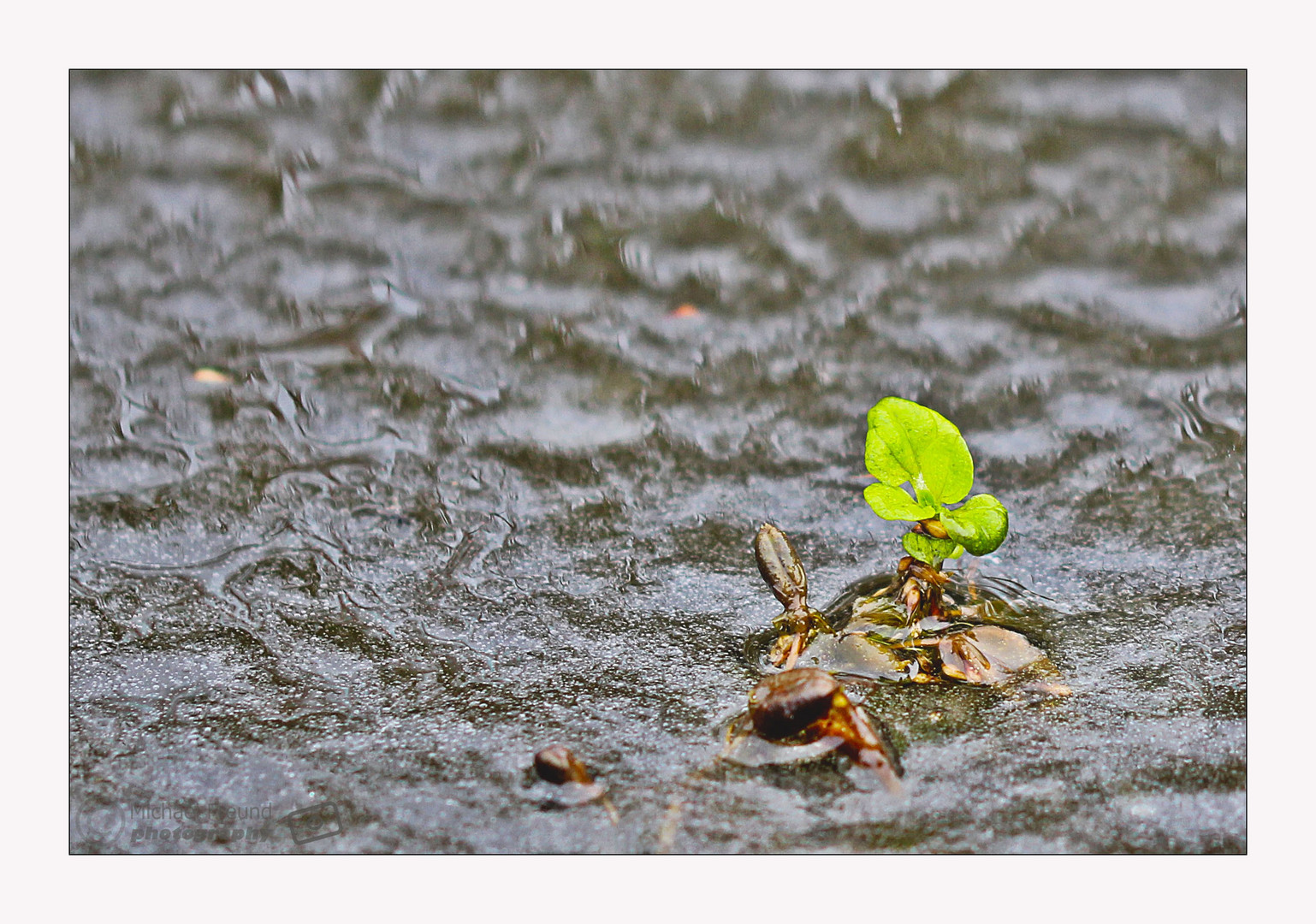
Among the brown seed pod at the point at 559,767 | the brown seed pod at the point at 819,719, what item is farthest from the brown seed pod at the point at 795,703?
the brown seed pod at the point at 559,767

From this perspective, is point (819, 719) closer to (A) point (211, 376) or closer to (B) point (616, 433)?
(B) point (616, 433)

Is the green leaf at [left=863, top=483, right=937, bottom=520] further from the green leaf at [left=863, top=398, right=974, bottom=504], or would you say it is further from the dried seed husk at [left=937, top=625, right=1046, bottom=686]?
the dried seed husk at [left=937, top=625, right=1046, bottom=686]

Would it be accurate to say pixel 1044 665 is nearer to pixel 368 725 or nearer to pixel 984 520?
pixel 984 520

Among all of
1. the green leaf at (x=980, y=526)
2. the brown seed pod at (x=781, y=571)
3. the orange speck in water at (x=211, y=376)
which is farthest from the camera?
the orange speck in water at (x=211, y=376)

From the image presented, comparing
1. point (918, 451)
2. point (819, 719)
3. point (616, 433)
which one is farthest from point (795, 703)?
point (616, 433)

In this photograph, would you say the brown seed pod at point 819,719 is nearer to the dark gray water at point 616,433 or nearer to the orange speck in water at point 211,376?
the dark gray water at point 616,433

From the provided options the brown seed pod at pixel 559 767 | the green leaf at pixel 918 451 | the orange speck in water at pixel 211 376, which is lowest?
the brown seed pod at pixel 559 767

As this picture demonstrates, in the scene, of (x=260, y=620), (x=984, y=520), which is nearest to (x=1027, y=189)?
(x=984, y=520)
